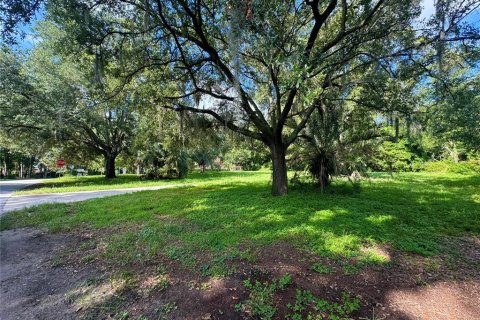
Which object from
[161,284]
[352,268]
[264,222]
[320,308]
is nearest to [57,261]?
[161,284]

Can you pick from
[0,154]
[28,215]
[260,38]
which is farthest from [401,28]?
[0,154]

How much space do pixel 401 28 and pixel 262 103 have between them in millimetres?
3797

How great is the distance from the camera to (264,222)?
4.27 m

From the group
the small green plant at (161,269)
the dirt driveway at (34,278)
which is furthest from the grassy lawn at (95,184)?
the small green plant at (161,269)

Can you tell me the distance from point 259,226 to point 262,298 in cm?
181

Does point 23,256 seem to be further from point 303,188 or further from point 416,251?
point 303,188

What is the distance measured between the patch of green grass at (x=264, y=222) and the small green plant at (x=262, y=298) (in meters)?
0.53

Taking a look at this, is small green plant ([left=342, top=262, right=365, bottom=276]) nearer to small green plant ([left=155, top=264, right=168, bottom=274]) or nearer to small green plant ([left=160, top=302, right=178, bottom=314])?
small green plant ([left=160, top=302, right=178, bottom=314])

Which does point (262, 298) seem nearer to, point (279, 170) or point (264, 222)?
point (264, 222)

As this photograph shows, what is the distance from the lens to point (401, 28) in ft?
16.8

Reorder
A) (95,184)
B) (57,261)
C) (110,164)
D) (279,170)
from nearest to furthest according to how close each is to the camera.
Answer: (57,261)
(279,170)
(95,184)
(110,164)

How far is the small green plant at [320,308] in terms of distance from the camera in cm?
204

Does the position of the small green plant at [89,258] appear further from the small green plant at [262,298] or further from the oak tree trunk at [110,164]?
the oak tree trunk at [110,164]

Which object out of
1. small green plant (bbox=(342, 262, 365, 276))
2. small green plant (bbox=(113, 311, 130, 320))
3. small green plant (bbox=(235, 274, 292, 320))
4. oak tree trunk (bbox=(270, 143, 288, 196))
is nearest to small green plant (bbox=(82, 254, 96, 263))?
small green plant (bbox=(113, 311, 130, 320))
